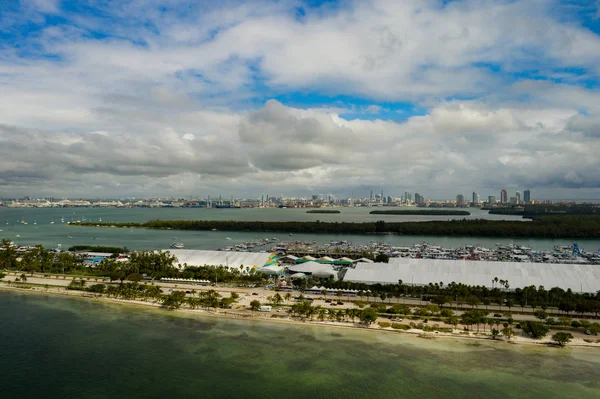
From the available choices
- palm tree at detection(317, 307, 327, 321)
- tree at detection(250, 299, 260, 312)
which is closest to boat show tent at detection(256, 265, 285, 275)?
tree at detection(250, 299, 260, 312)

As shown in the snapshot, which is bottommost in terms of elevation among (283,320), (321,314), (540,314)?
(283,320)

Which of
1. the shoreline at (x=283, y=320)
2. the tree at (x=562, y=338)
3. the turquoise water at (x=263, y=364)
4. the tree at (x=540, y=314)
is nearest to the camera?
the turquoise water at (x=263, y=364)

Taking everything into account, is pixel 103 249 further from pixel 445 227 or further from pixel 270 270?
pixel 445 227

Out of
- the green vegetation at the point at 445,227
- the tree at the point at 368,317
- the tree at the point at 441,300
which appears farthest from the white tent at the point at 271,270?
the green vegetation at the point at 445,227

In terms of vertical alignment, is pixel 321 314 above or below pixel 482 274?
below

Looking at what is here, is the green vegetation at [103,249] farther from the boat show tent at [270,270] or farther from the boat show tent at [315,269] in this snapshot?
the boat show tent at [315,269]

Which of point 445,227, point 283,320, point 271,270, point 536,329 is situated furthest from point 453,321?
point 445,227

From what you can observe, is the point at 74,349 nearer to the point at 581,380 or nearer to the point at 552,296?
the point at 581,380

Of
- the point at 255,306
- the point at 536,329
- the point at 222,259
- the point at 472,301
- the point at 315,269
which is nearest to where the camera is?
the point at 536,329
